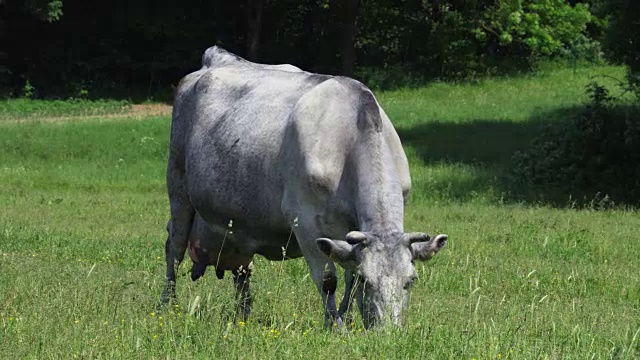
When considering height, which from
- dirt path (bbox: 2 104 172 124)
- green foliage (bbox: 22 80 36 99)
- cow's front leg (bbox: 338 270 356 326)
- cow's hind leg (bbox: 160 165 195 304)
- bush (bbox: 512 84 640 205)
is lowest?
green foliage (bbox: 22 80 36 99)

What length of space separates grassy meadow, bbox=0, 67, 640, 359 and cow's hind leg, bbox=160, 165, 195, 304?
0.82 ft

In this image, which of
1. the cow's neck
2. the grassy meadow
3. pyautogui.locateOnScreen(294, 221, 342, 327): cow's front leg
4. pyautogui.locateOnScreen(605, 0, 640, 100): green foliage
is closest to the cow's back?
pyautogui.locateOnScreen(294, 221, 342, 327): cow's front leg

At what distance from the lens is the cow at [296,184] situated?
28.0 feet

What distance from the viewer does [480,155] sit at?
2952 centimetres

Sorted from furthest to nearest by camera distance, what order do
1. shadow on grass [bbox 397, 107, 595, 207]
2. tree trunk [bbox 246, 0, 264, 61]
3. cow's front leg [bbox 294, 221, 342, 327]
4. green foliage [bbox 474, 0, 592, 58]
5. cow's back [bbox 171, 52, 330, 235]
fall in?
1. green foliage [bbox 474, 0, 592, 58]
2. tree trunk [bbox 246, 0, 264, 61]
3. shadow on grass [bbox 397, 107, 595, 207]
4. cow's back [bbox 171, 52, 330, 235]
5. cow's front leg [bbox 294, 221, 342, 327]

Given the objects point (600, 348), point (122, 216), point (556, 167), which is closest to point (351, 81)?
point (600, 348)

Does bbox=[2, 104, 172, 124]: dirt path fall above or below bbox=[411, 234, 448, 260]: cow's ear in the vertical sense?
below

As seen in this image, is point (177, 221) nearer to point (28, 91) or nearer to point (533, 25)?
point (28, 91)

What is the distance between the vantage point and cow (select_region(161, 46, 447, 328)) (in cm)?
855

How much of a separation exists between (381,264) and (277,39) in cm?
4144

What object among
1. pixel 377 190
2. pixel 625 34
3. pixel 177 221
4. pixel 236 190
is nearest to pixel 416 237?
pixel 377 190

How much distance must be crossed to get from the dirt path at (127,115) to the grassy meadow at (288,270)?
1356 mm

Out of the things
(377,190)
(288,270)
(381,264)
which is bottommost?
(288,270)

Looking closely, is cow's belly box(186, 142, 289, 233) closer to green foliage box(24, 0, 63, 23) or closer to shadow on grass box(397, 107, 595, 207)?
shadow on grass box(397, 107, 595, 207)
